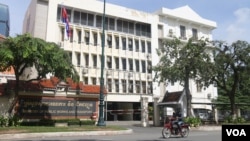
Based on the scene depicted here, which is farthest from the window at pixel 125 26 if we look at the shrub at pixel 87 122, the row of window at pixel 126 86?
the shrub at pixel 87 122

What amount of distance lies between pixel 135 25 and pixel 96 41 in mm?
7157

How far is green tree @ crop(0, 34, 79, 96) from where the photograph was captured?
1995 centimetres

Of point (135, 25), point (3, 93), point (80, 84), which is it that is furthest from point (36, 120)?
point (135, 25)

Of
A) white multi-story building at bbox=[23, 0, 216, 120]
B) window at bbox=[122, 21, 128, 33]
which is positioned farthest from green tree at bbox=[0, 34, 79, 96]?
window at bbox=[122, 21, 128, 33]

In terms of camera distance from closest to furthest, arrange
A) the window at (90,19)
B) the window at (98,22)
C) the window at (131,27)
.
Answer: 1. the window at (90,19)
2. the window at (98,22)
3. the window at (131,27)

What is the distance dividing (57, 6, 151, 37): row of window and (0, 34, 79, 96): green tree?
20.0 metres

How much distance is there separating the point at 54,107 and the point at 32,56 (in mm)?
4942

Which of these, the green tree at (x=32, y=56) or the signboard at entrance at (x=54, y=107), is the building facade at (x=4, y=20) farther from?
the green tree at (x=32, y=56)

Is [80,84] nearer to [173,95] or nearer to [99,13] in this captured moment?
[173,95]

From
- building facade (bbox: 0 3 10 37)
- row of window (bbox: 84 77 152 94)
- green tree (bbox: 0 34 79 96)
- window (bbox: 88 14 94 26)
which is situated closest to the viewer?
green tree (bbox: 0 34 79 96)

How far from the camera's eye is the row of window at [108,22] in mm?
41375

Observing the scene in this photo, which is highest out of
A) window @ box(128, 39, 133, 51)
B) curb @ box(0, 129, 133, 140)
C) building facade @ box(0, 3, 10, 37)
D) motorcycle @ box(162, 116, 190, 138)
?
building facade @ box(0, 3, 10, 37)

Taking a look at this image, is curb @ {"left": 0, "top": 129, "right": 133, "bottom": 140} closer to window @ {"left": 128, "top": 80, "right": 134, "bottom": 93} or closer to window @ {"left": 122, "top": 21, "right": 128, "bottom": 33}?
window @ {"left": 128, "top": 80, "right": 134, "bottom": 93}

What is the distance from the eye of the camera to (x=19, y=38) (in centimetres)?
2059
